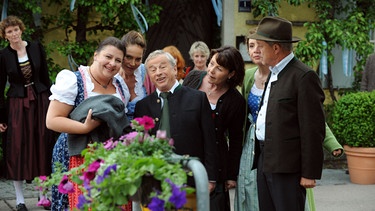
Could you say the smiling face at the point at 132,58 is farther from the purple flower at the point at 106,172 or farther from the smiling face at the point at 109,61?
the purple flower at the point at 106,172

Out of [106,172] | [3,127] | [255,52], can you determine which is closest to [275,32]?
[255,52]

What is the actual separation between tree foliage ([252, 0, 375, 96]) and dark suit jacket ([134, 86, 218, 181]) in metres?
5.66

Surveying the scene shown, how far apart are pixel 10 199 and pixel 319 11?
534cm

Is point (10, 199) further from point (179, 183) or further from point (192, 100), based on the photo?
point (179, 183)

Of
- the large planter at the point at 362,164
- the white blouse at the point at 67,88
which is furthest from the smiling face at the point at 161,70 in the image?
the large planter at the point at 362,164

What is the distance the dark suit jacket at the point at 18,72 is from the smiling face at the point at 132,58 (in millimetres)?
2368

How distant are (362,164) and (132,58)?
15.6ft

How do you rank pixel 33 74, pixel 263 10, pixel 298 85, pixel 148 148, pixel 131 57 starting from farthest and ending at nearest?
1. pixel 263 10
2. pixel 33 74
3. pixel 131 57
4. pixel 298 85
5. pixel 148 148

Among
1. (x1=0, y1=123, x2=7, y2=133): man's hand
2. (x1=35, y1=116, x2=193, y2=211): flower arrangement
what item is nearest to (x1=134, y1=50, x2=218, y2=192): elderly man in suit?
(x1=35, y1=116, x2=193, y2=211): flower arrangement

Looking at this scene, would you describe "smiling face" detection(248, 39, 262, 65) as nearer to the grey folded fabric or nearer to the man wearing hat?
the man wearing hat

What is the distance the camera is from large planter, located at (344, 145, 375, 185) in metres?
8.73

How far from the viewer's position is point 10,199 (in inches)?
297

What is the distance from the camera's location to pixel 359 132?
869cm

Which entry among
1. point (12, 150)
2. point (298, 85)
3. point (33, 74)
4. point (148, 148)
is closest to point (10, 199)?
point (12, 150)
